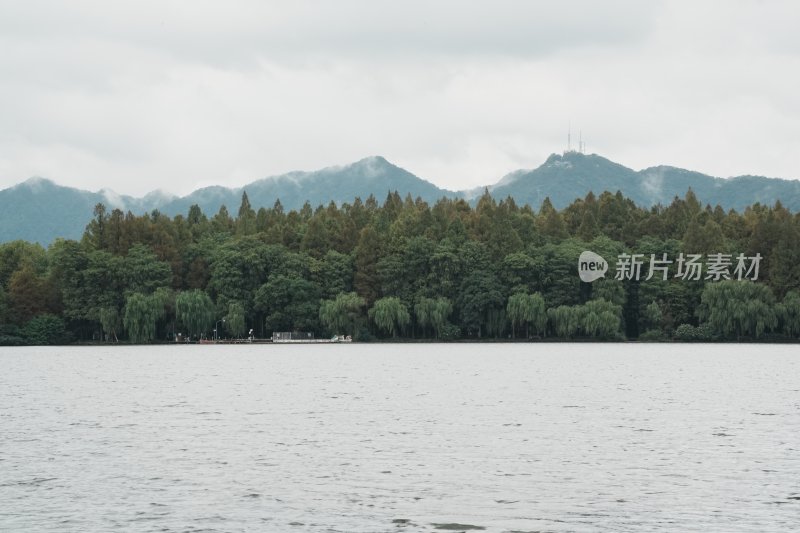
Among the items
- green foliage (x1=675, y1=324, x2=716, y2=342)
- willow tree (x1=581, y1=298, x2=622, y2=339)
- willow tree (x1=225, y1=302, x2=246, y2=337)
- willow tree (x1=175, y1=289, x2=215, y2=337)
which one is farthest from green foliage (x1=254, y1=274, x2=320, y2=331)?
green foliage (x1=675, y1=324, x2=716, y2=342)

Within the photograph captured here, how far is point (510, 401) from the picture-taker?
47.9 m

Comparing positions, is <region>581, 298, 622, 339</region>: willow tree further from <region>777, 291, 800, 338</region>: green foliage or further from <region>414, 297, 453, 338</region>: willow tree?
<region>777, 291, 800, 338</region>: green foliage

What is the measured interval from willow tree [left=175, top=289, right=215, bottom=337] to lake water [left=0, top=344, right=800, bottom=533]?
70.4 m

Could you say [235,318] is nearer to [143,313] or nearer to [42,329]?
[143,313]

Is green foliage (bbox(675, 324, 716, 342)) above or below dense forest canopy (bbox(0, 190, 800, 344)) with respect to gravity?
below

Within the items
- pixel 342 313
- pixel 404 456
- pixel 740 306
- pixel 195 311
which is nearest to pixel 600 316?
pixel 740 306

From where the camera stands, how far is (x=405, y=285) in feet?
474

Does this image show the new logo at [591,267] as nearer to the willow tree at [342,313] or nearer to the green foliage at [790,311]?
the green foliage at [790,311]

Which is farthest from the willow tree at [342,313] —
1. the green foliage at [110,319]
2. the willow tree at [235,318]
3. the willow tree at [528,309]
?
the green foliage at [110,319]

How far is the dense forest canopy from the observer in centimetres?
13300

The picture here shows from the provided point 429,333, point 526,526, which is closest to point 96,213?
point 429,333

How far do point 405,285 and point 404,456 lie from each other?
376ft

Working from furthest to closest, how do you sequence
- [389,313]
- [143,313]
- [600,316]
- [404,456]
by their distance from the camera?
[389,313]
[600,316]
[143,313]
[404,456]

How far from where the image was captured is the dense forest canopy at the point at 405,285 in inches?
5236
